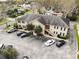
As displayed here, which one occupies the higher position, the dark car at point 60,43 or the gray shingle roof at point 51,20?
the gray shingle roof at point 51,20

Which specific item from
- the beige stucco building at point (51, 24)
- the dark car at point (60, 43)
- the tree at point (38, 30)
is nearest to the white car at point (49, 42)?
the dark car at point (60, 43)

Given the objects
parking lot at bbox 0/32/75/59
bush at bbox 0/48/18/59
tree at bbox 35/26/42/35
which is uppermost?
tree at bbox 35/26/42/35

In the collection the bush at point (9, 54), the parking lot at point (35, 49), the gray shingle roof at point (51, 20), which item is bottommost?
the parking lot at point (35, 49)

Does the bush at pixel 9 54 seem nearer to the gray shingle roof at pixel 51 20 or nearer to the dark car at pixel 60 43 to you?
the dark car at pixel 60 43

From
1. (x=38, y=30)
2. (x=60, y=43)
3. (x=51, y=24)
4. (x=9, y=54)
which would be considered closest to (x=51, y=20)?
(x=51, y=24)

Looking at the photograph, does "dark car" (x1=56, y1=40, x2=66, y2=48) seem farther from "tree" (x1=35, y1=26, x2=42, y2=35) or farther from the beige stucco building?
"tree" (x1=35, y1=26, x2=42, y2=35)

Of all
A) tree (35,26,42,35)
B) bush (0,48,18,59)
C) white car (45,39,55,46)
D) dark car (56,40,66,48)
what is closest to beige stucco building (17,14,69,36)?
tree (35,26,42,35)


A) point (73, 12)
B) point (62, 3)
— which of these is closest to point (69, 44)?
point (73, 12)

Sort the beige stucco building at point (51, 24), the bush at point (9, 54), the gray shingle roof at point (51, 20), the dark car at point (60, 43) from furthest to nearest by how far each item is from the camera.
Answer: the gray shingle roof at point (51, 20)
the beige stucco building at point (51, 24)
the dark car at point (60, 43)
the bush at point (9, 54)

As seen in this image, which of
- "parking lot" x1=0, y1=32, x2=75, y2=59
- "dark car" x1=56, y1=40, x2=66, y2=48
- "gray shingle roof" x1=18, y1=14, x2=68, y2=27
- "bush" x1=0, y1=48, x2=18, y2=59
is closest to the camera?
"bush" x1=0, y1=48, x2=18, y2=59
